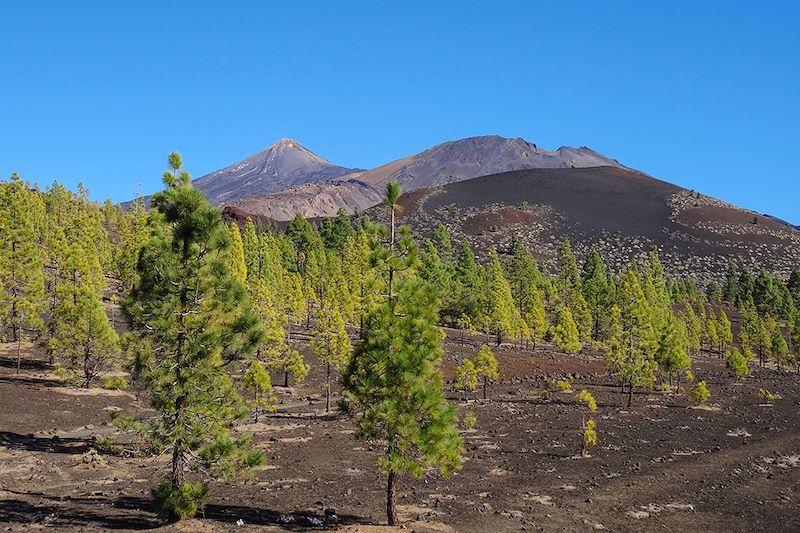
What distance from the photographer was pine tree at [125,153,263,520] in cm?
1867

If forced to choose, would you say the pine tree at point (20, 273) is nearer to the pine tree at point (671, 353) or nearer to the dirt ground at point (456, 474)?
the dirt ground at point (456, 474)

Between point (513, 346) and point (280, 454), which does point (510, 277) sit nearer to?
point (513, 346)

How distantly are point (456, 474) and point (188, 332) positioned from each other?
15461 mm

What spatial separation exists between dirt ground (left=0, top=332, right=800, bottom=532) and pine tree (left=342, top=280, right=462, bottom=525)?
2793mm

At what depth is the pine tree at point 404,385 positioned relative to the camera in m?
19.7

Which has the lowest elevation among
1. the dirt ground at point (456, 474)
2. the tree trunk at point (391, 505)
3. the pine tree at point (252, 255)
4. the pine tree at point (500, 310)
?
the dirt ground at point (456, 474)

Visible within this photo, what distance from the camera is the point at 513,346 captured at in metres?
84.9

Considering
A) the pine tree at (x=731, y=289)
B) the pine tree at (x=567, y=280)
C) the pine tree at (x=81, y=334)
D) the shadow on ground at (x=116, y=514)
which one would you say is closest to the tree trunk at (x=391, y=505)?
the shadow on ground at (x=116, y=514)

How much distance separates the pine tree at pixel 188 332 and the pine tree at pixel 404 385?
3.49 meters

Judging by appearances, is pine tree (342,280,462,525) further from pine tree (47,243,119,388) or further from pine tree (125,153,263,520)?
pine tree (47,243,119,388)

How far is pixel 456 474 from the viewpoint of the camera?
2942cm

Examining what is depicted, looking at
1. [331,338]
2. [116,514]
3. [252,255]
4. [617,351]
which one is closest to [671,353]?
[617,351]

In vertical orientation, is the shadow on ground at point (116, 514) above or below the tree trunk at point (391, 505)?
below

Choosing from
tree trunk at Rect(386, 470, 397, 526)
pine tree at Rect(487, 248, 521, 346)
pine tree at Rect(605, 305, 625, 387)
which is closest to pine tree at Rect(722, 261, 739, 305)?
pine tree at Rect(487, 248, 521, 346)
